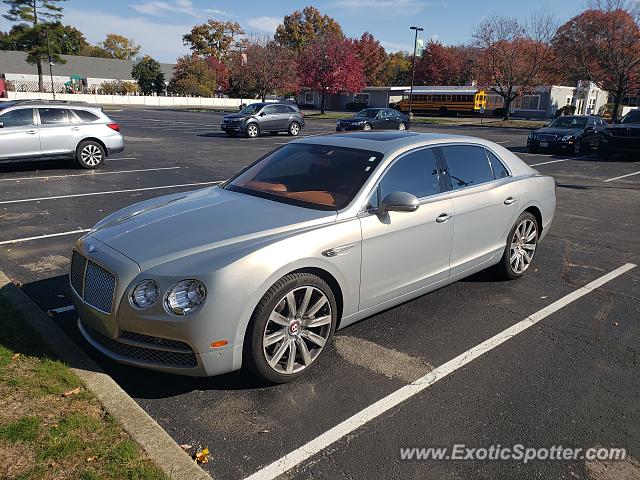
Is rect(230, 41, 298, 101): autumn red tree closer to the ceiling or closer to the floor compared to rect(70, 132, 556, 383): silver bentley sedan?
closer to the ceiling

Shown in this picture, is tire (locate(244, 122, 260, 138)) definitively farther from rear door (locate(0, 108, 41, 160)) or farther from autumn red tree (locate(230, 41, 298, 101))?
autumn red tree (locate(230, 41, 298, 101))

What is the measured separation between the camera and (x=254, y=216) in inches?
145

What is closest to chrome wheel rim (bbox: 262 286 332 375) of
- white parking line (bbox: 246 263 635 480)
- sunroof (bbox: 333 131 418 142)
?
white parking line (bbox: 246 263 635 480)

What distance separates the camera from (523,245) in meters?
5.54

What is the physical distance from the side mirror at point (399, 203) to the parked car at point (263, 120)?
21.2 metres

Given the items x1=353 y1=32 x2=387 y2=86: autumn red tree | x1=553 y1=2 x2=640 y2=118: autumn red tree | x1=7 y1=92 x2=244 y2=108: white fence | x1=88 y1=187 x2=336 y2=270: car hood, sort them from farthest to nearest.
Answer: x1=353 y1=32 x2=387 y2=86: autumn red tree → x1=7 y1=92 x2=244 y2=108: white fence → x1=553 y1=2 x2=640 y2=118: autumn red tree → x1=88 y1=187 x2=336 y2=270: car hood

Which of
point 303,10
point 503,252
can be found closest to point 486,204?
point 503,252

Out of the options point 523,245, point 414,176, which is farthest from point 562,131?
point 414,176

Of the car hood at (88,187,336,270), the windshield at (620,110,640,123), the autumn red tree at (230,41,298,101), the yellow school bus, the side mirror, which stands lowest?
the car hood at (88,187,336,270)

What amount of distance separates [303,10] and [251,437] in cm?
11108

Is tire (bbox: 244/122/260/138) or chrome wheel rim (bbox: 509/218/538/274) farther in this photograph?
tire (bbox: 244/122/260/138)

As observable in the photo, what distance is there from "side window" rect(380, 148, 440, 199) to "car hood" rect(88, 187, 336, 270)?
66 centimetres

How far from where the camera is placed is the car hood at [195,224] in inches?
129

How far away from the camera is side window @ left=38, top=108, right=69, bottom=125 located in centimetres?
1198
